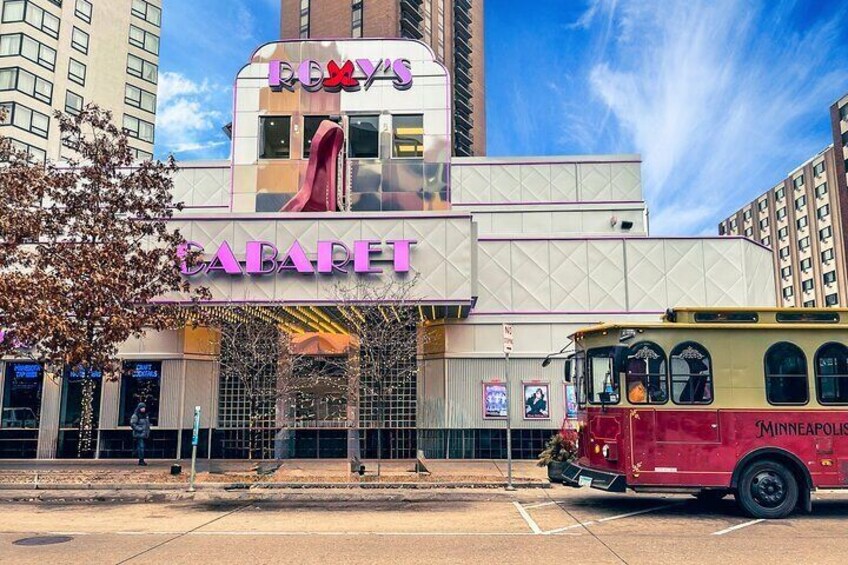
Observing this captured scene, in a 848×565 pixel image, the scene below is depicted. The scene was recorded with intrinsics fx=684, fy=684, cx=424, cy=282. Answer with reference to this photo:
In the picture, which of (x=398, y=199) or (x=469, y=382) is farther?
(x=398, y=199)

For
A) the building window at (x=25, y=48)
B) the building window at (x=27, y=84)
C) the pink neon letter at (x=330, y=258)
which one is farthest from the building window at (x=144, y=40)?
the pink neon letter at (x=330, y=258)

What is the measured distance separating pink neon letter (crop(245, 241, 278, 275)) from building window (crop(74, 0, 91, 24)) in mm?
53609

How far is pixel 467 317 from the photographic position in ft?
68.8

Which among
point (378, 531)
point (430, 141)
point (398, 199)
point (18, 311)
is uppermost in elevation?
point (430, 141)

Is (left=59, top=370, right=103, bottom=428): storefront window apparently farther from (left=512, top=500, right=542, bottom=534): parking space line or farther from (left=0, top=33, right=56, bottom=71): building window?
(left=0, top=33, right=56, bottom=71): building window

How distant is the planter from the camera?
1285cm

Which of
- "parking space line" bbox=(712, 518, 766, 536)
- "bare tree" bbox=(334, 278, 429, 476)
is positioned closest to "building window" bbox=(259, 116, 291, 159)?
"bare tree" bbox=(334, 278, 429, 476)

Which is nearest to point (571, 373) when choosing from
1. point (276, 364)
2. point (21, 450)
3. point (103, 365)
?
point (276, 364)

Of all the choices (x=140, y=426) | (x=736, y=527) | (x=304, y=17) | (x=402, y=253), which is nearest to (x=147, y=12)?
(x=304, y=17)

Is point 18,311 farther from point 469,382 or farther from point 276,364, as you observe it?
point 469,382

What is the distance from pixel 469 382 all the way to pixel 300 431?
545cm

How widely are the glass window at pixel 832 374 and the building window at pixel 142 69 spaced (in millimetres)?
Answer: 66890

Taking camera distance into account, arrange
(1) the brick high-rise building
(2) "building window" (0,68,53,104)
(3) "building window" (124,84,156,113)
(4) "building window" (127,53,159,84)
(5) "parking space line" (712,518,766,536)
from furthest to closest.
Answer: 1. (1) the brick high-rise building
2. (4) "building window" (127,53,159,84)
3. (3) "building window" (124,84,156,113)
4. (2) "building window" (0,68,53,104)
5. (5) "parking space line" (712,518,766,536)

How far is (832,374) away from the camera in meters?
11.9
